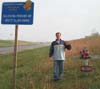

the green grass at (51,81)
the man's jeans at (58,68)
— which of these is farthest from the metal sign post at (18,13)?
the man's jeans at (58,68)

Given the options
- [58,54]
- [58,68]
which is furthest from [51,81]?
[58,54]

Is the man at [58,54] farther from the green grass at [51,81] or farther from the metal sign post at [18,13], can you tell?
the metal sign post at [18,13]

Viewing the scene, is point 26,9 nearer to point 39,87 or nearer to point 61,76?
point 39,87

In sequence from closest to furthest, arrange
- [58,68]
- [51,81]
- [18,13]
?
[18,13] → [51,81] → [58,68]

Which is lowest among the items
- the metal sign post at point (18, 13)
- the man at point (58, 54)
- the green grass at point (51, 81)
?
the green grass at point (51, 81)

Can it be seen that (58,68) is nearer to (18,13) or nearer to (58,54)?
(58,54)

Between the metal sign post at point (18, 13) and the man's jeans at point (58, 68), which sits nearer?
the metal sign post at point (18, 13)

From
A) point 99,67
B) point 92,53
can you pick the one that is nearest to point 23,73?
point 99,67

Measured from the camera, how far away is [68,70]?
17.2m

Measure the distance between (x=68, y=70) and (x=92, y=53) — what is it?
6.54 meters

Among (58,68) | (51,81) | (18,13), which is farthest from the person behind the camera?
(58,68)

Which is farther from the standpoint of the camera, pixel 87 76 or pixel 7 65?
pixel 7 65

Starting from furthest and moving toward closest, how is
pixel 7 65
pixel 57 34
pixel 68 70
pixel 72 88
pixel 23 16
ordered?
pixel 7 65 < pixel 68 70 < pixel 57 34 < pixel 72 88 < pixel 23 16

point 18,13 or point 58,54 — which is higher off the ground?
point 18,13
